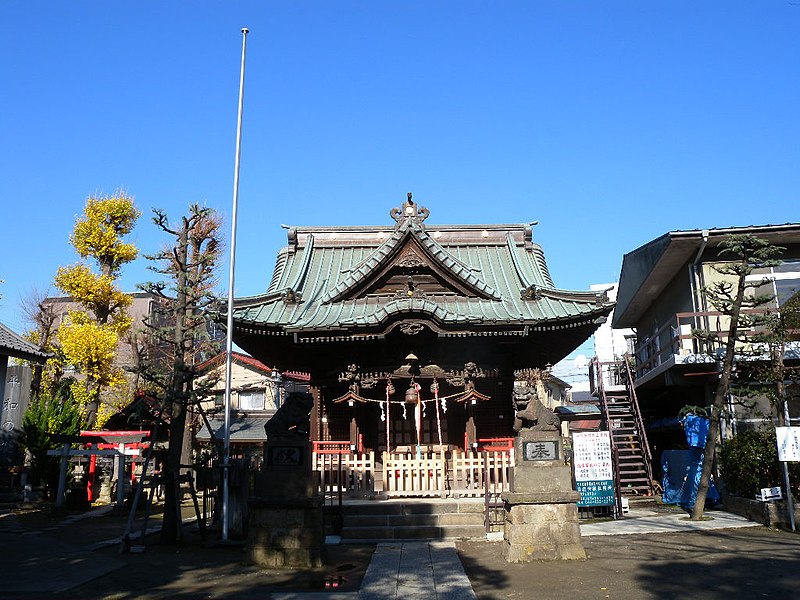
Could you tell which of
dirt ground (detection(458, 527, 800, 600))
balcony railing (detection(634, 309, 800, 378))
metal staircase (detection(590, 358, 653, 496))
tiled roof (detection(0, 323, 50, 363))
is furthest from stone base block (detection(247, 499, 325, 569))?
tiled roof (detection(0, 323, 50, 363))

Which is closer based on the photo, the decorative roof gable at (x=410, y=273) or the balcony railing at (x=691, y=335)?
the balcony railing at (x=691, y=335)

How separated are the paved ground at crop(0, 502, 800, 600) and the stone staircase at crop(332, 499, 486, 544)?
1.14 meters

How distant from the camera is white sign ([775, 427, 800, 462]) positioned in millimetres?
15125

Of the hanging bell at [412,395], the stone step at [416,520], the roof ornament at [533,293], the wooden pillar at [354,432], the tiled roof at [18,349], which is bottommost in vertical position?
the stone step at [416,520]

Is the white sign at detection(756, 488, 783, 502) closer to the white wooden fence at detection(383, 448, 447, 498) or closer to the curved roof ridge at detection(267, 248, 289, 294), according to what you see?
the white wooden fence at detection(383, 448, 447, 498)

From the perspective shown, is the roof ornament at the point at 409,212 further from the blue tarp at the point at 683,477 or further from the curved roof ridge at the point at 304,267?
the blue tarp at the point at 683,477

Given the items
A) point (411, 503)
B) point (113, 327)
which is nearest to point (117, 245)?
point (113, 327)

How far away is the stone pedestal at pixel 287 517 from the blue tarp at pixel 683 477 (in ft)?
40.0

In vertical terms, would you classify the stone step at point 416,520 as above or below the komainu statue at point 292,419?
below

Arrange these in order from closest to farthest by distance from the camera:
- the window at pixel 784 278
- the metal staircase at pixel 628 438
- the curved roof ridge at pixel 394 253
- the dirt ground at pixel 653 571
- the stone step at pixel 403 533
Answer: the dirt ground at pixel 653 571
the stone step at pixel 403 533
the curved roof ridge at pixel 394 253
the metal staircase at pixel 628 438
the window at pixel 784 278

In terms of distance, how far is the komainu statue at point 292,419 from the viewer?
40.1 feet

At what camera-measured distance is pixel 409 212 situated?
21.7m

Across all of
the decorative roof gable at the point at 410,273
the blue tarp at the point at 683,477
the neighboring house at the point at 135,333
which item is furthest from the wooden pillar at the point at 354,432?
the blue tarp at the point at 683,477

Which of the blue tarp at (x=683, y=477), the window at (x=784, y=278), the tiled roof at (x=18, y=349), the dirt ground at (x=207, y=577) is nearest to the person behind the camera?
the dirt ground at (x=207, y=577)
